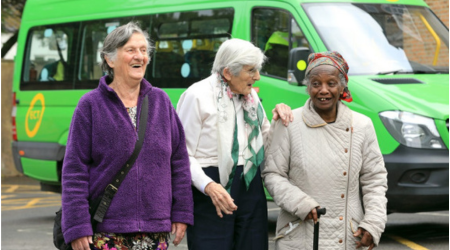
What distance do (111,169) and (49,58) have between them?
28.0 ft

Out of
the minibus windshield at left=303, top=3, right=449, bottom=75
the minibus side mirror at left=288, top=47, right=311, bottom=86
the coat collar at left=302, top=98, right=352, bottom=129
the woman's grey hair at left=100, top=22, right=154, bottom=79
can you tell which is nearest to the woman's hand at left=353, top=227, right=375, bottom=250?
the coat collar at left=302, top=98, right=352, bottom=129

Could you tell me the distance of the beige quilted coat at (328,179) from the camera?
4586 mm

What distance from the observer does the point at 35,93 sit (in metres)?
12.5

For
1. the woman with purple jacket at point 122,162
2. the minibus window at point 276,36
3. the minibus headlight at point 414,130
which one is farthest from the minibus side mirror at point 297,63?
the woman with purple jacket at point 122,162

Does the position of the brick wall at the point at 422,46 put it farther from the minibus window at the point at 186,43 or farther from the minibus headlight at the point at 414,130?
the minibus window at the point at 186,43

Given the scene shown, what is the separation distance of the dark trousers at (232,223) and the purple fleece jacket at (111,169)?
578 mm

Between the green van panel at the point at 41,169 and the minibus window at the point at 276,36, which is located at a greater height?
the minibus window at the point at 276,36

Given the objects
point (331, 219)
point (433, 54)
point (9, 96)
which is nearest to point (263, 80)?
point (433, 54)

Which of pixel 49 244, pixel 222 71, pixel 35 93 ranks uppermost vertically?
pixel 222 71

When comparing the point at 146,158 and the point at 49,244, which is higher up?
the point at 146,158

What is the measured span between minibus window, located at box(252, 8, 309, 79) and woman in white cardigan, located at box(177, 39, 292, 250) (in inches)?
164

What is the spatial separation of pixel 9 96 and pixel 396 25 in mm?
12235

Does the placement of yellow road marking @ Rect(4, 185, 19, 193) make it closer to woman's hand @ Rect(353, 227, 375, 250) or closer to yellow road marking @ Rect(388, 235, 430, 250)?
yellow road marking @ Rect(388, 235, 430, 250)

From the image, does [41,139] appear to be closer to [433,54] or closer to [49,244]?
[49,244]
